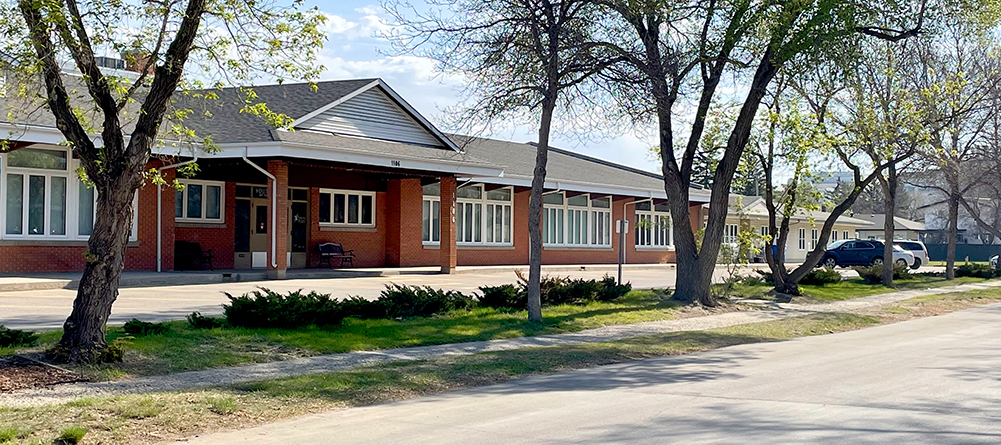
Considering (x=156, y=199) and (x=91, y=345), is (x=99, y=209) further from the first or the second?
(x=156, y=199)

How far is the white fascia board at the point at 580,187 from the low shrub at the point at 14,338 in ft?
72.3

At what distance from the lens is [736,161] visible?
22672 millimetres

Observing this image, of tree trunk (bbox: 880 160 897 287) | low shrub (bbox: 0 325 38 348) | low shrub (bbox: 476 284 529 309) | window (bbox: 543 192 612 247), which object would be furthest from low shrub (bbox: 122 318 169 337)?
window (bbox: 543 192 612 247)

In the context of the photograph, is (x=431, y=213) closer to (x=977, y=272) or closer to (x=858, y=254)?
(x=977, y=272)

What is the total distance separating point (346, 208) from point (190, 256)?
6.25 metres

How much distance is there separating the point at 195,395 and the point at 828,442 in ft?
20.1

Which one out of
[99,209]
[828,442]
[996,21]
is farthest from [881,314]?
[99,209]

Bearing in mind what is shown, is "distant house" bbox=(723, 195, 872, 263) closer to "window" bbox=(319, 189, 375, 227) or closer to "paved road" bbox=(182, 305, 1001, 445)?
"window" bbox=(319, 189, 375, 227)

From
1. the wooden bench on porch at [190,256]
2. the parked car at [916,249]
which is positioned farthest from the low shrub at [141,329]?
the parked car at [916,249]

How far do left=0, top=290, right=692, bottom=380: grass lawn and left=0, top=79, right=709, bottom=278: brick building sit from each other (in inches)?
144

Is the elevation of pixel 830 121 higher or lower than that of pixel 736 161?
higher

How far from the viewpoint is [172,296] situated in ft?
68.5

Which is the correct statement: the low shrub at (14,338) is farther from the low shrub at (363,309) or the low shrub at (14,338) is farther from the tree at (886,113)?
the tree at (886,113)

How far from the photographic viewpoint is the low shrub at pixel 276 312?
1474 centimetres
